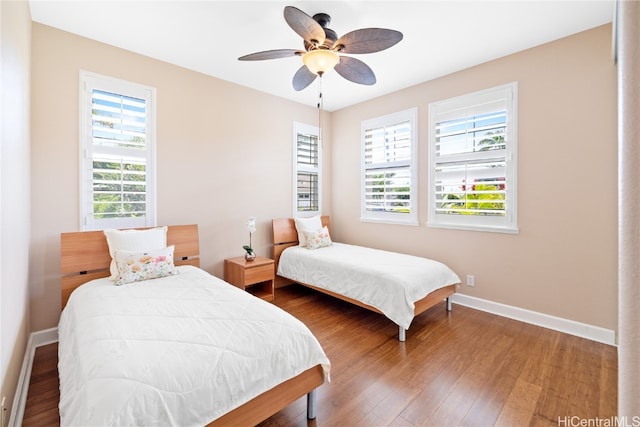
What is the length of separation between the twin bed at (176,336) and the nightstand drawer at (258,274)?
0.68m

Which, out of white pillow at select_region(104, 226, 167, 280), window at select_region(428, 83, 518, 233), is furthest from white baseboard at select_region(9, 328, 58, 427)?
window at select_region(428, 83, 518, 233)

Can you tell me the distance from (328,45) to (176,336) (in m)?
2.29

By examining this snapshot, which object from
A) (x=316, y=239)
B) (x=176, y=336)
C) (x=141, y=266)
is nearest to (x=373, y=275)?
(x=316, y=239)

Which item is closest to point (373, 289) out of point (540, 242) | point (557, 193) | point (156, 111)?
point (540, 242)

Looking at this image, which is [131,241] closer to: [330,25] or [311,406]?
[311,406]

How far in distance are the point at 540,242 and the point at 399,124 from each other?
2.23 meters

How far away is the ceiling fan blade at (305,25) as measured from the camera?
6.03 feet

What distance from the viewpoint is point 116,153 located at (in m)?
2.91

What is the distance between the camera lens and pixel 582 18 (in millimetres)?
2465

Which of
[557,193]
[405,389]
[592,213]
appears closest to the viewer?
[405,389]

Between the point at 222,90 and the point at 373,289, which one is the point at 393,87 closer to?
the point at 222,90

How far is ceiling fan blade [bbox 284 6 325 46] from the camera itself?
6.03 feet

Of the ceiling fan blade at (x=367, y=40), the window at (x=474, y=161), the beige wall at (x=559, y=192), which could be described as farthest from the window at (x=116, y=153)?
the beige wall at (x=559, y=192)

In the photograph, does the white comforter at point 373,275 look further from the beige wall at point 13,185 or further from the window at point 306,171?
the beige wall at point 13,185
